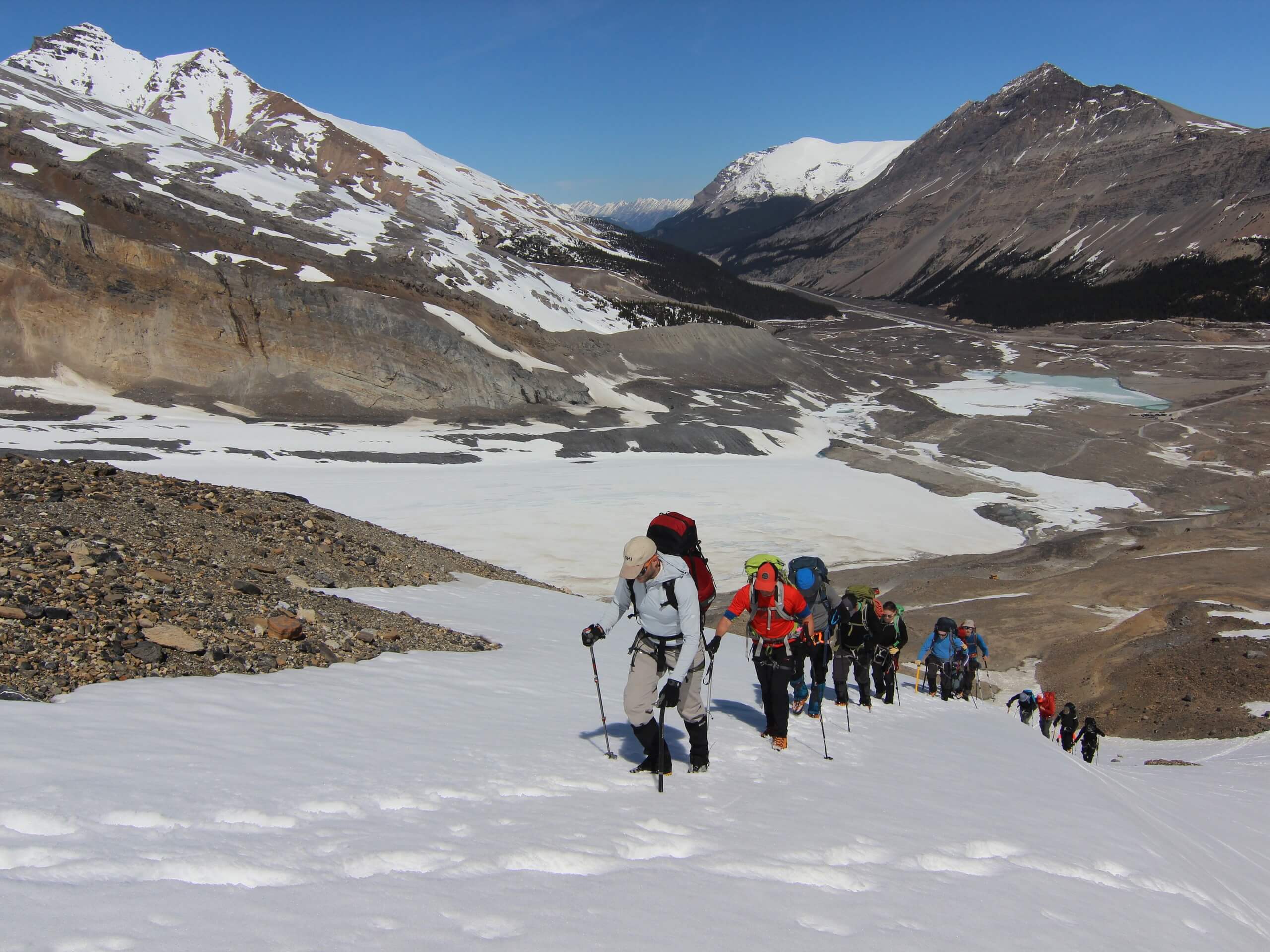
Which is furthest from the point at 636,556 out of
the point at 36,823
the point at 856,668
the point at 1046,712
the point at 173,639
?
the point at 1046,712

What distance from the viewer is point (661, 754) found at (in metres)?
6.77

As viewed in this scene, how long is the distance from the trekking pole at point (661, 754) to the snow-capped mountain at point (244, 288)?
56.8m

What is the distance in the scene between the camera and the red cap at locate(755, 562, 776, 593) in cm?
855

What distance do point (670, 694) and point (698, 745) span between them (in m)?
0.82

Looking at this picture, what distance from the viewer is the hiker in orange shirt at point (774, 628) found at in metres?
8.51

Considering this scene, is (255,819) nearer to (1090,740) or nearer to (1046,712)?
(1090,740)

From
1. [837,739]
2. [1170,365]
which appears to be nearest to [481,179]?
[1170,365]

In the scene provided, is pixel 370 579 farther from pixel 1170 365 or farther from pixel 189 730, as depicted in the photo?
pixel 1170 365

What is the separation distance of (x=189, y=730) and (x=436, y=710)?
2.43m

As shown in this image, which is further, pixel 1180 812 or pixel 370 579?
pixel 370 579

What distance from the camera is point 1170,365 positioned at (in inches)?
3952

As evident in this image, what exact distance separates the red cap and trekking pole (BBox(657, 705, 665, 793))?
205 centimetres

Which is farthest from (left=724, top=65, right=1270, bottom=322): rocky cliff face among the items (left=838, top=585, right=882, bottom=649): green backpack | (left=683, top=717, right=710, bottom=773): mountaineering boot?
(left=683, top=717, right=710, bottom=773): mountaineering boot

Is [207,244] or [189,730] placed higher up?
[207,244]
